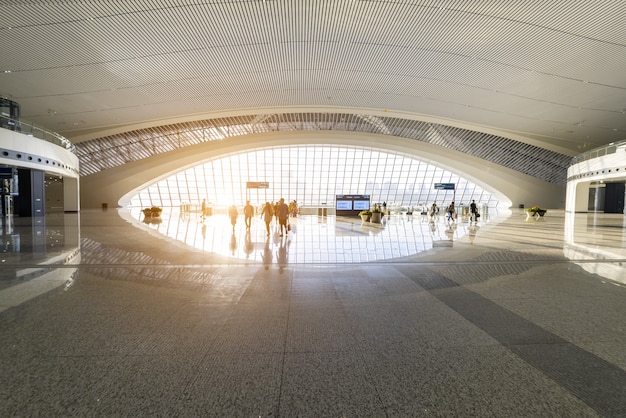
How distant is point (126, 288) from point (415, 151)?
3962 centimetres

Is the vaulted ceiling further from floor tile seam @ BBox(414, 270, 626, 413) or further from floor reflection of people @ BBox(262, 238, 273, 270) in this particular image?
floor tile seam @ BBox(414, 270, 626, 413)

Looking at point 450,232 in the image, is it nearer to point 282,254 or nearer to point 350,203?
point 282,254

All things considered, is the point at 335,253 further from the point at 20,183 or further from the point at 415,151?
the point at 415,151

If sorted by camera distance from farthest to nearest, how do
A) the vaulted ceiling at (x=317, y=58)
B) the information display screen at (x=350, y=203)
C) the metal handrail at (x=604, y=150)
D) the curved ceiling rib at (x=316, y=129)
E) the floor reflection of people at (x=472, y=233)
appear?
the curved ceiling rib at (x=316, y=129)
the information display screen at (x=350, y=203)
the metal handrail at (x=604, y=150)
the vaulted ceiling at (x=317, y=58)
the floor reflection of people at (x=472, y=233)

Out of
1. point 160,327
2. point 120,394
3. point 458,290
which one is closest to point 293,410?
point 120,394

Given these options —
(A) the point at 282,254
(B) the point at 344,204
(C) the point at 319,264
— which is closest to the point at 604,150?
(B) the point at 344,204

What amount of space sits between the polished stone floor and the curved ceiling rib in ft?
103

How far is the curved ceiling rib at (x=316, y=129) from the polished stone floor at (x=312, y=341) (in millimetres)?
31311

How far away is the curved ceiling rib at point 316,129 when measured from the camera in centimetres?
3550

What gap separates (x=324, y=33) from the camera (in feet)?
55.6

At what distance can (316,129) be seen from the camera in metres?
40.2

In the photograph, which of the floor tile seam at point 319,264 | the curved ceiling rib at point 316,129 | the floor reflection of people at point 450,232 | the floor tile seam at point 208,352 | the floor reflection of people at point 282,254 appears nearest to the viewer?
the floor tile seam at point 208,352

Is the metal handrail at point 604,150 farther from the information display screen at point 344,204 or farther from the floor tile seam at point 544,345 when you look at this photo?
the floor tile seam at point 544,345

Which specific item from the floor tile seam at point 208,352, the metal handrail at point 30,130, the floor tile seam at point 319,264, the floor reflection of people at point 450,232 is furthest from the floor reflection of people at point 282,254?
the metal handrail at point 30,130
